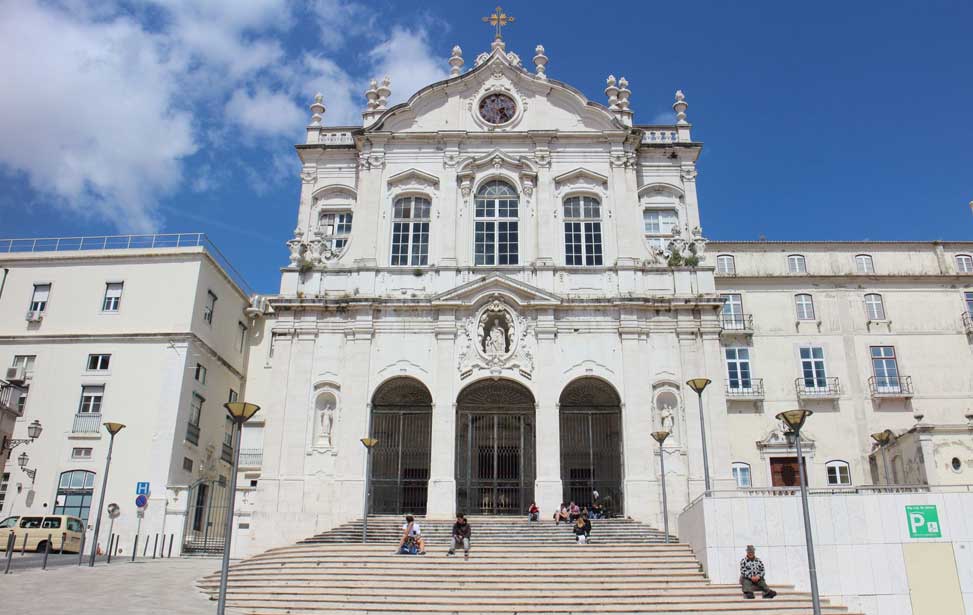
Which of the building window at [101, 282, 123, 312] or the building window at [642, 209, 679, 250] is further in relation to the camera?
the building window at [101, 282, 123, 312]

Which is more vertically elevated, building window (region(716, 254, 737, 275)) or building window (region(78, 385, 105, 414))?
building window (region(716, 254, 737, 275))

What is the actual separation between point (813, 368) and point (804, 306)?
2.68 meters

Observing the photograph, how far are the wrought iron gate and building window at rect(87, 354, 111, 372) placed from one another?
5.60 metres

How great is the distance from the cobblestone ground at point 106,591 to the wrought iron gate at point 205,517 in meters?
5.88

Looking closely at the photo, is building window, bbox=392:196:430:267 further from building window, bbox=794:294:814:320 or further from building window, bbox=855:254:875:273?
building window, bbox=855:254:875:273

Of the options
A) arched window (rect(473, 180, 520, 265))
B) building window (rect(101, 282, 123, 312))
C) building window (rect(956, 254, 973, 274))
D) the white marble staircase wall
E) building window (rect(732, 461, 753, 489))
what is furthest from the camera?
building window (rect(956, 254, 973, 274))

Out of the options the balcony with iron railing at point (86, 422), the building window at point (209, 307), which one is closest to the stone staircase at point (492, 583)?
the balcony with iron railing at point (86, 422)

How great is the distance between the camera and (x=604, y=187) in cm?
2869

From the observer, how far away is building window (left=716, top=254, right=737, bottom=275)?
3447cm

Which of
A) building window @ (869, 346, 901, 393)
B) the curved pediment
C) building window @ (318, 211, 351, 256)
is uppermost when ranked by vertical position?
the curved pediment

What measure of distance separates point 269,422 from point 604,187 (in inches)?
545

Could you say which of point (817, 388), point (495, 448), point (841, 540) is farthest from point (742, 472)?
point (841, 540)

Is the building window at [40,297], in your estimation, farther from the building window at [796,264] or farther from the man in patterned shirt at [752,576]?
the building window at [796,264]

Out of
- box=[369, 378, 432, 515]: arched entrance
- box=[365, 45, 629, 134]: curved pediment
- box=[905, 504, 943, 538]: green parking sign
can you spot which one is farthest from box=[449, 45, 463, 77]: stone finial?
box=[905, 504, 943, 538]: green parking sign
